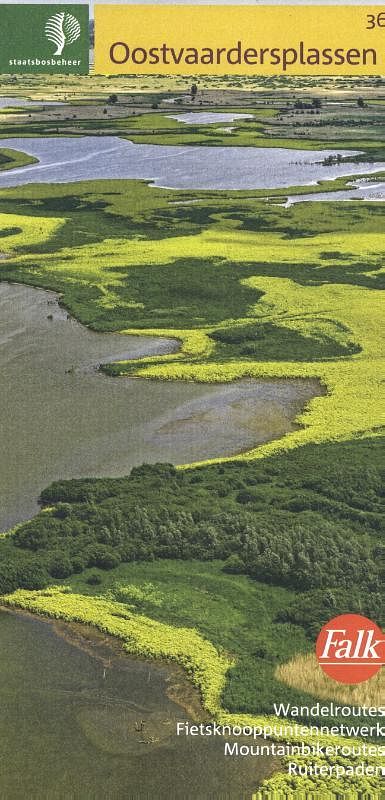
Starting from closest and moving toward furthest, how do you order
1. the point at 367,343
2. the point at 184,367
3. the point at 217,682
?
the point at 217,682 < the point at 184,367 < the point at 367,343

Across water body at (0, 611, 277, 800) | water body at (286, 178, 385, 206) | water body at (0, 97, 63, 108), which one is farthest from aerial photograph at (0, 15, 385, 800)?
water body at (0, 97, 63, 108)

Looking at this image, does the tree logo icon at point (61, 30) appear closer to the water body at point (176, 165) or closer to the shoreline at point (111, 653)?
the water body at point (176, 165)

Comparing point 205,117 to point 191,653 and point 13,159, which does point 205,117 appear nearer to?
point 13,159

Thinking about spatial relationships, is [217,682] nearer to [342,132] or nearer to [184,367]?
[184,367]

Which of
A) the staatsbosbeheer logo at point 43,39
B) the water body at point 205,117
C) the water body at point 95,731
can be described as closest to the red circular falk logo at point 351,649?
the water body at point 95,731

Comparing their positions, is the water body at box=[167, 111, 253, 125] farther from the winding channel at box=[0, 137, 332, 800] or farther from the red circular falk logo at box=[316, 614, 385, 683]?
the red circular falk logo at box=[316, 614, 385, 683]

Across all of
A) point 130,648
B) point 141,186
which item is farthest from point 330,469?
point 141,186
